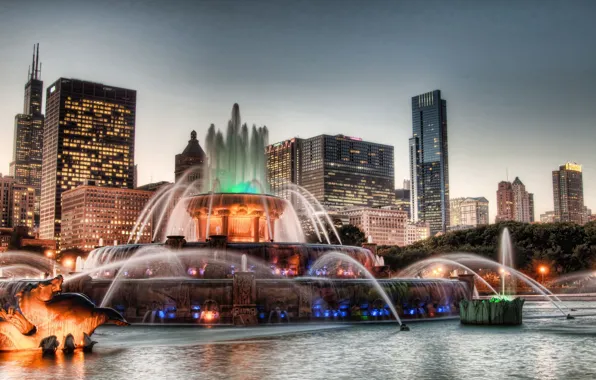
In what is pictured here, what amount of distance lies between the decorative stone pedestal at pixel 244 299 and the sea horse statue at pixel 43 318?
9.46 metres

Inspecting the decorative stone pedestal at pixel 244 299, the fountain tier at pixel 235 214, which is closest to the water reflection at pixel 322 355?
the decorative stone pedestal at pixel 244 299

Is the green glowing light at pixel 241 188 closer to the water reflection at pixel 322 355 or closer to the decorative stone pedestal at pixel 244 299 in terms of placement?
the decorative stone pedestal at pixel 244 299

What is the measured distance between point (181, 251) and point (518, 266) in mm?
71055

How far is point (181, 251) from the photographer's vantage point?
39938 millimetres

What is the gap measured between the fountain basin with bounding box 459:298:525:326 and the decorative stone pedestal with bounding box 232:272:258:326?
372 inches

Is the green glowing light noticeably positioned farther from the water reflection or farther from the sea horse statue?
the sea horse statue

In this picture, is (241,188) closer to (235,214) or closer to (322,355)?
(235,214)

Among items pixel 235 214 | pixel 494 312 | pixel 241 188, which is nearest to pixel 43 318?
pixel 494 312

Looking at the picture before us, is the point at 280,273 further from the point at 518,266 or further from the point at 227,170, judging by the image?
the point at 518,266

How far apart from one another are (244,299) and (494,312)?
10.9 meters

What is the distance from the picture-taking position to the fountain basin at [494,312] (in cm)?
2983

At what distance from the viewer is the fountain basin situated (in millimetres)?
29828

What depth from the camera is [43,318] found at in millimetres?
20938

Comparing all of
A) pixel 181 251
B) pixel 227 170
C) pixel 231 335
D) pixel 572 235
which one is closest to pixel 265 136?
pixel 227 170
